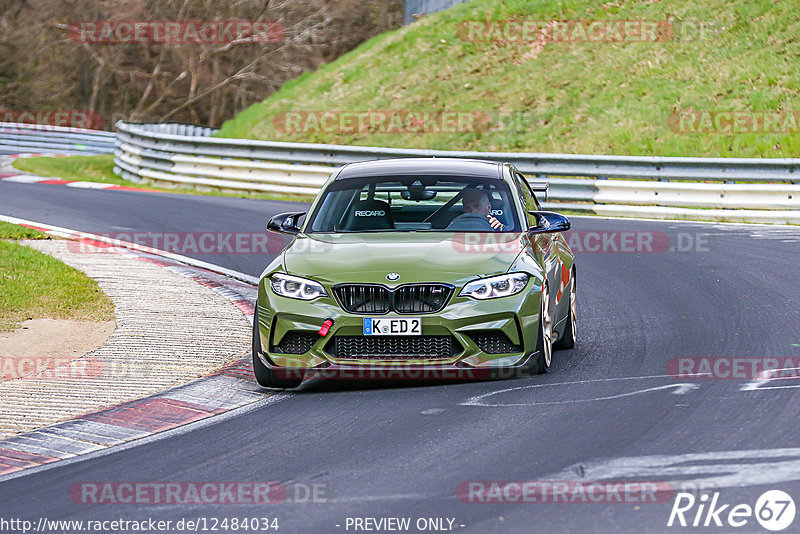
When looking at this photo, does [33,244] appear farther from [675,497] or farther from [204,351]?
[675,497]

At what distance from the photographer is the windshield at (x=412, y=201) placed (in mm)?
9414

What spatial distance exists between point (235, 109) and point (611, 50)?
26793 mm

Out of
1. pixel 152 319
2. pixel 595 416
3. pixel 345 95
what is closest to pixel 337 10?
pixel 345 95

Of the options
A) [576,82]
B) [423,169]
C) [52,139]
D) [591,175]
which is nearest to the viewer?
[423,169]

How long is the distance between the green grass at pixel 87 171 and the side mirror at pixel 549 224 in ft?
47.6

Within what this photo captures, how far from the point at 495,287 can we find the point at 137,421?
8.16ft

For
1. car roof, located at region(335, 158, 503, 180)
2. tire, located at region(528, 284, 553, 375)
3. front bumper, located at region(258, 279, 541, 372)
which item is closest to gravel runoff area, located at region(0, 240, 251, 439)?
front bumper, located at region(258, 279, 541, 372)

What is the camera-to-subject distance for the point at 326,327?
8.11 m

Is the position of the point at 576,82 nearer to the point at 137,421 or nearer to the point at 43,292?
the point at 43,292

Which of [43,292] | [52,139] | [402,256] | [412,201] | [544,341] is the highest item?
[52,139]

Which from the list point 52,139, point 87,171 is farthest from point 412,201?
point 52,139

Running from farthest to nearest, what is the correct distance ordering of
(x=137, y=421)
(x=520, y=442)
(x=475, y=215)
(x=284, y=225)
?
(x=475, y=215), (x=284, y=225), (x=137, y=421), (x=520, y=442)

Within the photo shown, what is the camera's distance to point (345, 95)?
34500 millimetres

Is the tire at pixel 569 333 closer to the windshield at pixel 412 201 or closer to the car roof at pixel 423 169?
the windshield at pixel 412 201
